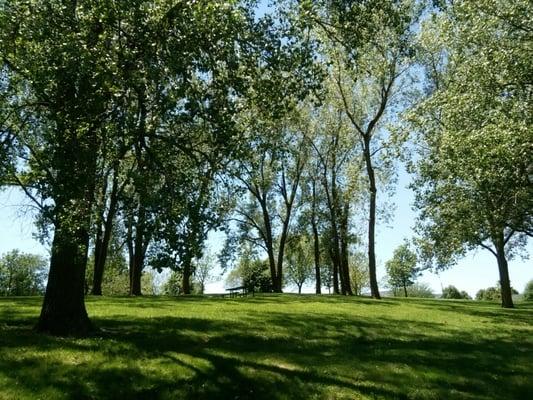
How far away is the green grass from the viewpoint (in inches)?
450

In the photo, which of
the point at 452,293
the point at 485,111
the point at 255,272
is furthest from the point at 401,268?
the point at 485,111

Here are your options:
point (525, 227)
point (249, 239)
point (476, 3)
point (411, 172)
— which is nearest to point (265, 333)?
point (476, 3)

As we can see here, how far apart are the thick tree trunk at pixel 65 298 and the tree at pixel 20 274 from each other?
107 m

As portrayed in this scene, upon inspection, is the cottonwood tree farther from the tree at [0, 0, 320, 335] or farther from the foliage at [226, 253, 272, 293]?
the tree at [0, 0, 320, 335]

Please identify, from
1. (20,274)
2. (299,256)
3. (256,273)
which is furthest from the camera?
(20,274)

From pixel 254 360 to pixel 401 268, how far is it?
109736 millimetres

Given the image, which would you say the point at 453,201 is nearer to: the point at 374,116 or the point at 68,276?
the point at 374,116

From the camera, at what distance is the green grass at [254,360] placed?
11430mm

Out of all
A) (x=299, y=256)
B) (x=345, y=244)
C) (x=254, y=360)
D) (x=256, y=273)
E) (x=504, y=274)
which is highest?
(x=299, y=256)

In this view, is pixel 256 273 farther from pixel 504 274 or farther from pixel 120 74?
pixel 120 74

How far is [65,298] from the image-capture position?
50.2 ft

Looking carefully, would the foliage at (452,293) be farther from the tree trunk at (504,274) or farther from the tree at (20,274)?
the tree at (20,274)

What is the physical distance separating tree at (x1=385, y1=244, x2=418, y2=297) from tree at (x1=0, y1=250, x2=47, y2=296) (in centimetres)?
8049

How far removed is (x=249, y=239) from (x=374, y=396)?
46578 millimetres
